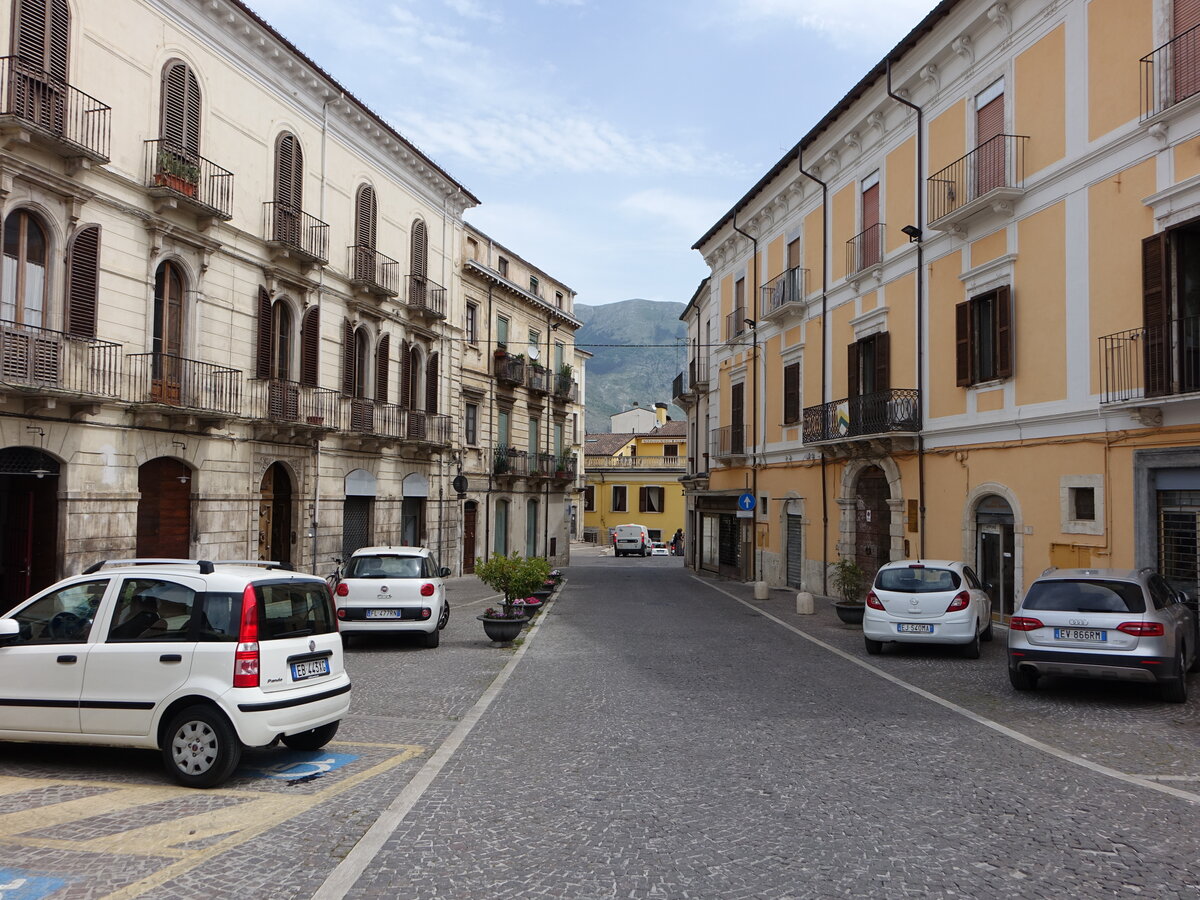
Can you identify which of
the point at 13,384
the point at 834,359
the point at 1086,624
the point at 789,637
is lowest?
the point at 789,637

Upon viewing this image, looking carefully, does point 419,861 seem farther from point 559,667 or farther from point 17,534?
point 17,534

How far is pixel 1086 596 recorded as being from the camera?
10086mm

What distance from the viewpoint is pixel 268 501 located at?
21688mm

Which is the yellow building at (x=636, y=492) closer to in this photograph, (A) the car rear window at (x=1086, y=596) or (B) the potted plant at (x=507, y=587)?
(B) the potted plant at (x=507, y=587)

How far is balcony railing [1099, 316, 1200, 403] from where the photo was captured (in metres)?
12.4

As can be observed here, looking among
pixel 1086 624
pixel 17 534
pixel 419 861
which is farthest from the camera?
pixel 17 534

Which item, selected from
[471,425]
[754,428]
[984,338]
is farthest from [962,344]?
[471,425]

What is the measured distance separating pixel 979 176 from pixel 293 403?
15.6 m

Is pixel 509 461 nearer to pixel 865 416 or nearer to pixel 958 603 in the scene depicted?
pixel 865 416

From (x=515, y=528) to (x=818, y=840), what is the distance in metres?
32.9

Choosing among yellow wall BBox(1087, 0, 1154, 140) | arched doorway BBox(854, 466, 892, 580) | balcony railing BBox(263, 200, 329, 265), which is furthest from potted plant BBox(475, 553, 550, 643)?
yellow wall BBox(1087, 0, 1154, 140)

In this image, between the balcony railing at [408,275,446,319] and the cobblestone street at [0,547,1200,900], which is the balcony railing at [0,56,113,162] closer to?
the cobblestone street at [0,547,1200,900]

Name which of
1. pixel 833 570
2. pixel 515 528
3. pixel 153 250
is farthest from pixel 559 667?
pixel 515 528

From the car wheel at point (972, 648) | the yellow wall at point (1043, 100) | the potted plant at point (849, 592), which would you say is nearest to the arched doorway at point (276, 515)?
the potted plant at point (849, 592)
